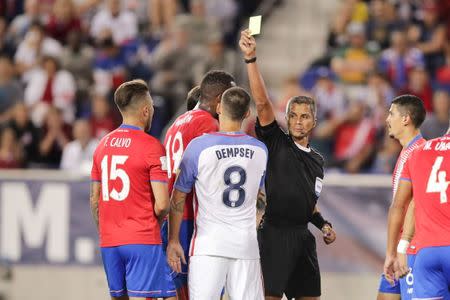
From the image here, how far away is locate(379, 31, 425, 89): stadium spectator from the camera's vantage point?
15.9 metres

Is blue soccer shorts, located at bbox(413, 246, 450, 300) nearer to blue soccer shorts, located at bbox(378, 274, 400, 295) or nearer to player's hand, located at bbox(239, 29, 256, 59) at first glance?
blue soccer shorts, located at bbox(378, 274, 400, 295)

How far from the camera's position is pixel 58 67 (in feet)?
53.4

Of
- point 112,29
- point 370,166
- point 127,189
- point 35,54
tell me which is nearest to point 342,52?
point 370,166

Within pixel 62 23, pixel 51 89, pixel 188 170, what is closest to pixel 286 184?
pixel 188 170

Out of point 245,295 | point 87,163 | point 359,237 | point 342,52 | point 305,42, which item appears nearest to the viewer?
point 245,295

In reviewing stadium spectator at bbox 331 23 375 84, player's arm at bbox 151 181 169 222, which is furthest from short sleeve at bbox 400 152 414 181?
stadium spectator at bbox 331 23 375 84

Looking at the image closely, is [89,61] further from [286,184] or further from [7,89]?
[286,184]

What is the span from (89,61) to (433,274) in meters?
9.91

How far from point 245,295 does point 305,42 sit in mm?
10192

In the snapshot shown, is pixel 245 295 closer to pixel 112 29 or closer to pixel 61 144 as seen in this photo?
pixel 61 144

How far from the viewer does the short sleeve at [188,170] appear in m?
7.78

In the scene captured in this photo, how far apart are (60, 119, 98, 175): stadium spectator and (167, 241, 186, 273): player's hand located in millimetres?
6440

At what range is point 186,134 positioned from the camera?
844cm

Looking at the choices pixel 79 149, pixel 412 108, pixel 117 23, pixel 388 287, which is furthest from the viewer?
pixel 117 23
